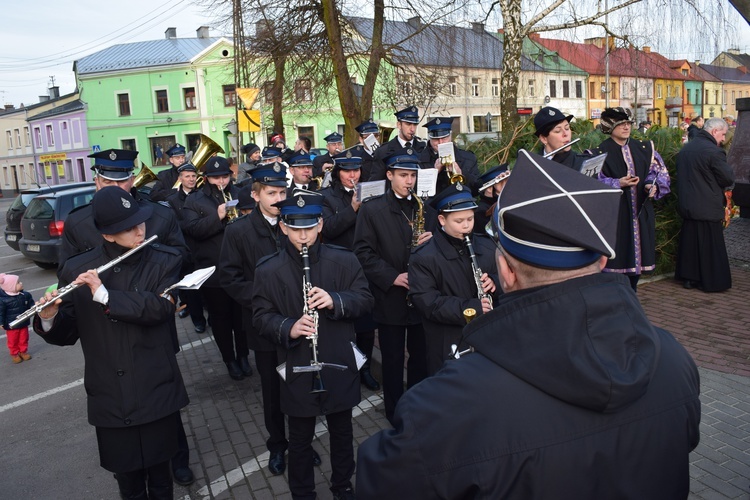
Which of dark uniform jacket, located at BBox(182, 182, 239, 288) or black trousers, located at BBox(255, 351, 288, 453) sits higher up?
dark uniform jacket, located at BBox(182, 182, 239, 288)

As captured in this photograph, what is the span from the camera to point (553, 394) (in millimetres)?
1460

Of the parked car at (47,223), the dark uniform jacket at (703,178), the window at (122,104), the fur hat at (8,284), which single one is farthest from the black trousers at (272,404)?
the window at (122,104)

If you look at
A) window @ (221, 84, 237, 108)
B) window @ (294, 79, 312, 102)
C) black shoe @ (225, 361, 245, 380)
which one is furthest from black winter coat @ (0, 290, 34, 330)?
window @ (221, 84, 237, 108)

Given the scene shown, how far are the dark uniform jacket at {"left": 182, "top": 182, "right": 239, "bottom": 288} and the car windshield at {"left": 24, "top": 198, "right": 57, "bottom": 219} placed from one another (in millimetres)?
8209

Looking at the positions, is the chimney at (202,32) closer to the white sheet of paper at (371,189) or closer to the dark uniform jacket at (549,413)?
the white sheet of paper at (371,189)

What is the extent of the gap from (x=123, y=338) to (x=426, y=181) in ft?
8.72

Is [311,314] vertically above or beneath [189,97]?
beneath

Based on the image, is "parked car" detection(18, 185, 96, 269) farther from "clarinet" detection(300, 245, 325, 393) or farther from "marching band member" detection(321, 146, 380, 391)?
"clarinet" detection(300, 245, 325, 393)

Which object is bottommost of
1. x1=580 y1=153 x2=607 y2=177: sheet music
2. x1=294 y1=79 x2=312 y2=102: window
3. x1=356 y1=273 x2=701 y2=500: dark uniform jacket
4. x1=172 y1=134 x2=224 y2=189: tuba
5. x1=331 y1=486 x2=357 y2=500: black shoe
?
x1=331 y1=486 x2=357 y2=500: black shoe

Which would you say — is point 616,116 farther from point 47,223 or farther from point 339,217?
point 47,223

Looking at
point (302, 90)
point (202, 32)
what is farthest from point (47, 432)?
point (202, 32)

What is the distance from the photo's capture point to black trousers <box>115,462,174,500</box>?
3842 millimetres

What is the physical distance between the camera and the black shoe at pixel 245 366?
6.80m

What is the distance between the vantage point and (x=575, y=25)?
1189cm
